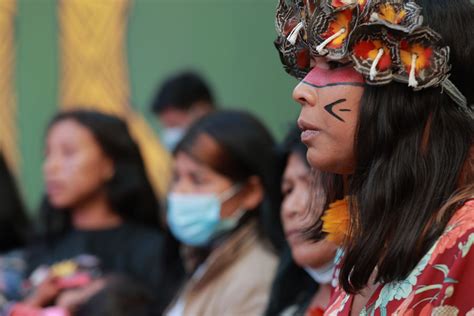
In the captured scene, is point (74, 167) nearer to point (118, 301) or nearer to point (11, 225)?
point (11, 225)

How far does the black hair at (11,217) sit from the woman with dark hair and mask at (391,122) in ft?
11.6

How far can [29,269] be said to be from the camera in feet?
15.7

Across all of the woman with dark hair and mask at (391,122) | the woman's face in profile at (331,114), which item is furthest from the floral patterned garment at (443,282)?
the woman's face in profile at (331,114)

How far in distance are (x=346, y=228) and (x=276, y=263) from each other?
158cm

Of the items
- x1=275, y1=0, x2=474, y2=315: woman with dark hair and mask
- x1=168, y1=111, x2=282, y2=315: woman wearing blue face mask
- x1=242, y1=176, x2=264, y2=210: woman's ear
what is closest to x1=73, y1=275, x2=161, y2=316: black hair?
x1=168, y1=111, x2=282, y2=315: woman wearing blue face mask

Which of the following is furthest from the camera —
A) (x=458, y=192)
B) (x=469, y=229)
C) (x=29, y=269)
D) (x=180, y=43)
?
(x=180, y=43)

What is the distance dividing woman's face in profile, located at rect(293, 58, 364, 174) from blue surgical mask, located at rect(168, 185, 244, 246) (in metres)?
1.92

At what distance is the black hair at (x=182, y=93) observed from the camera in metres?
6.46

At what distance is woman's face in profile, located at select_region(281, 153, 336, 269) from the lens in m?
2.94

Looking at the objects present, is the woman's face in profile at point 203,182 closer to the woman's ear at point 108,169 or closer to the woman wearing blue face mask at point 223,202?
the woman wearing blue face mask at point 223,202

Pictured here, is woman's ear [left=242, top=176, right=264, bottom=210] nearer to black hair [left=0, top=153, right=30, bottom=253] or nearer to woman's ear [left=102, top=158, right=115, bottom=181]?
woman's ear [left=102, top=158, right=115, bottom=181]

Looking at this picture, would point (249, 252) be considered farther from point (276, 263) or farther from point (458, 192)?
point (458, 192)

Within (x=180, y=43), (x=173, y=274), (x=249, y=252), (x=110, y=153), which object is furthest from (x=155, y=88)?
(x=249, y=252)

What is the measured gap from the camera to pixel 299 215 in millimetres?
3092
